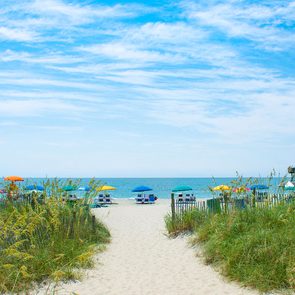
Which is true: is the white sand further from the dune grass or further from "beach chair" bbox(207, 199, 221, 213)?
"beach chair" bbox(207, 199, 221, 213)

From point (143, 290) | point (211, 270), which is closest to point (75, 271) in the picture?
point (143, 290)

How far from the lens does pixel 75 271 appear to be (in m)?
9.54

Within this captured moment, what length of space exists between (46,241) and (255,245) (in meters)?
4.61

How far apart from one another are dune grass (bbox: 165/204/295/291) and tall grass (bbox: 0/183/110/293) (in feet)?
8.96

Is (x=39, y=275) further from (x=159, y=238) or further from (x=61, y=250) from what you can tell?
(x=159, y=238)

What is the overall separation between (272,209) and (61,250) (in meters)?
4.96

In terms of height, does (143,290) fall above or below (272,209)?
below

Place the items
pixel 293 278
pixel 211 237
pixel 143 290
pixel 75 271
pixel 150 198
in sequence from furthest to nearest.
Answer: pixel 150 198, pixel 211 237, pixel 75 271, pixel 143 290, pixel 293 278

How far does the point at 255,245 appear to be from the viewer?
906 cm

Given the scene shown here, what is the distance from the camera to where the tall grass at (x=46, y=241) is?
818 cm

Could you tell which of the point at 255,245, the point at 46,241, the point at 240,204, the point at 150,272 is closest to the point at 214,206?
the point at 240,204

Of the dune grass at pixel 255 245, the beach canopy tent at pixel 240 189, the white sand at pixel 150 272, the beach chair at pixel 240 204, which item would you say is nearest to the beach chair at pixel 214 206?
the beach chair at pixel 240 204

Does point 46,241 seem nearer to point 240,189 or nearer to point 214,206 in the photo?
point 240,189

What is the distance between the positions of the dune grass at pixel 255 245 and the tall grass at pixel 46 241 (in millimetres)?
2730
